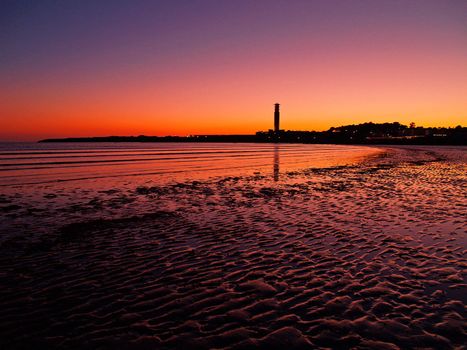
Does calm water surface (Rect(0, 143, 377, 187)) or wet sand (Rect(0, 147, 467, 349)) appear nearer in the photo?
wet sand (Rect(0, 147, 467, 349))

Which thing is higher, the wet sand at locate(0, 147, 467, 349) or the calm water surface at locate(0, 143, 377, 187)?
the calm water surface at locate(0, 143, 377, 187)

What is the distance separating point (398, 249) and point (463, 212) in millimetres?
6699

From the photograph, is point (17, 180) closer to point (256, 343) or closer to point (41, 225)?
point (41, 225)

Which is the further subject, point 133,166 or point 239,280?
point 133,166

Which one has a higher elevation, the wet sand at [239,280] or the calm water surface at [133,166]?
the calm water surface at [133,166]

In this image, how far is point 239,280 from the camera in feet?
23.9

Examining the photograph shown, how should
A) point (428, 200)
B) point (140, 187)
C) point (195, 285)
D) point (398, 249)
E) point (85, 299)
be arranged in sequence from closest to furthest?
point (85, 299) → point (195, 285) → point (398, 249) → point (428, 200) → point (140, 187)

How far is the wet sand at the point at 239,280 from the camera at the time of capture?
17.0 feet

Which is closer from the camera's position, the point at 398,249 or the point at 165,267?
the point at 165,267

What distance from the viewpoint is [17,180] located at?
81.0 feet

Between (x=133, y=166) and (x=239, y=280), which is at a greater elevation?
(x=133, y=166)

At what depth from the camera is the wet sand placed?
203 inches

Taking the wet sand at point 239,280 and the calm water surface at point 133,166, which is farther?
the calm water surface at point 133,166

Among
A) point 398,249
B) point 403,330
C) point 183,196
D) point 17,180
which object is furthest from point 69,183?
point 403,330
